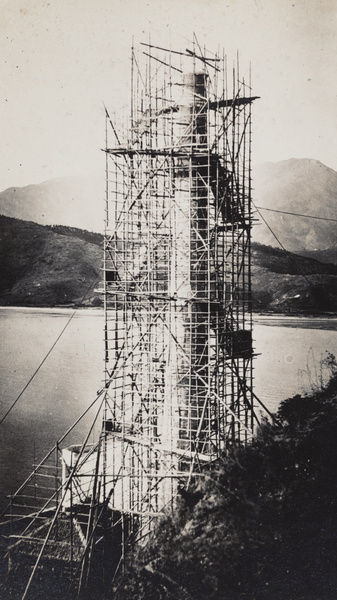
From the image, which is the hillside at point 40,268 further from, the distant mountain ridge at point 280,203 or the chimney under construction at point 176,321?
the chimney under construction at point 176,321

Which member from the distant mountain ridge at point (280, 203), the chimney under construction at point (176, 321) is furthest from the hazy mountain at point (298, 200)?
the chimney under construction at point (176, 321)

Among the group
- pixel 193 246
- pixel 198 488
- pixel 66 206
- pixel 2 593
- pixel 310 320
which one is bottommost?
pixel 2 593

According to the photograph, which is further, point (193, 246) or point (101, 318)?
point (101, 318)

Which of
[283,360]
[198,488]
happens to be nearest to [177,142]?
[198,488]

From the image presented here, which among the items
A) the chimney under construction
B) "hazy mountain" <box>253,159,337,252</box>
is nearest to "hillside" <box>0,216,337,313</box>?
"hazy mountain" <box>253,159,337,252</box>

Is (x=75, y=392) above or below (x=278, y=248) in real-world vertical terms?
below

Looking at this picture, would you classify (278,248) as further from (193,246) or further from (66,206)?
(193,246)

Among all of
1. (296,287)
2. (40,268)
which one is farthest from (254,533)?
(40,268)
